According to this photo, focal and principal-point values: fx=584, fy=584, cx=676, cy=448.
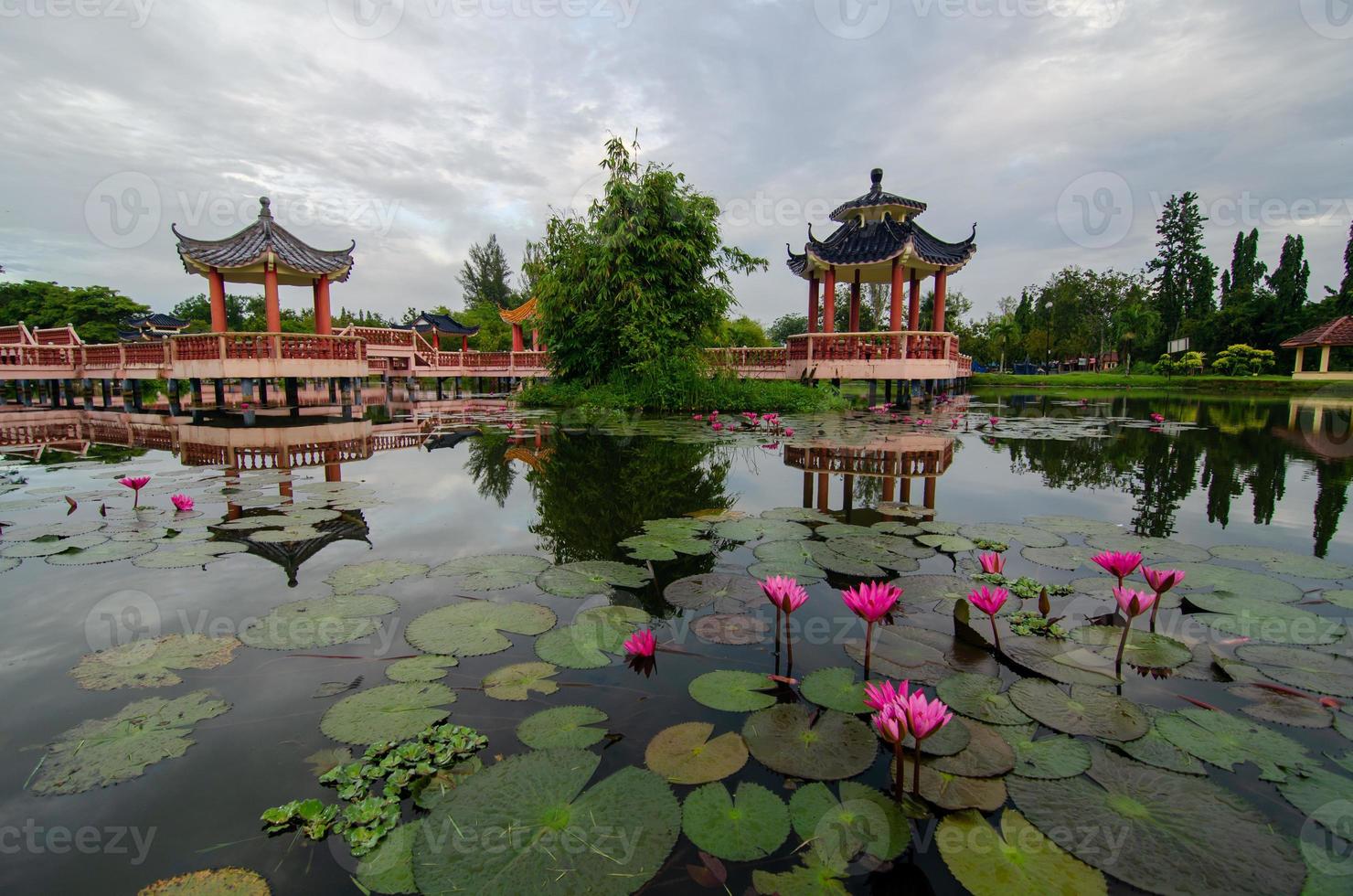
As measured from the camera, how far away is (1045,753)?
158cm

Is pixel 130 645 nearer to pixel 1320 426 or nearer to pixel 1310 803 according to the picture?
pixel 1310 803

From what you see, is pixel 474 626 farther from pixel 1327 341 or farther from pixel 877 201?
pixel 1327 341

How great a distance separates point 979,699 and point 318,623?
251 cm

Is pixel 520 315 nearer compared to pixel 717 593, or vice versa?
pixel 717 593

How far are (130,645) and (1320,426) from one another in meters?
15.9

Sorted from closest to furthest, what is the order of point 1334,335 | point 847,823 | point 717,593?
point 847,823 < point 717,593 < point 1334,335

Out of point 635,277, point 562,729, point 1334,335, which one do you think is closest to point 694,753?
point 562,729

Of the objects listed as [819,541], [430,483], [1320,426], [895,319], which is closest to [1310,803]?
[819,541]

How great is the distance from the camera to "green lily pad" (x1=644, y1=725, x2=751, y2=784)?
1518 millimetres

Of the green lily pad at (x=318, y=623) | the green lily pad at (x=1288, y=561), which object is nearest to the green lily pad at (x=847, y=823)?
the green lily pad at (x=318, y=623)

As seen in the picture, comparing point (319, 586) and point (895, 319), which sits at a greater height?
point (895, 319)

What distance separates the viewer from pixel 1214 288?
4225cm

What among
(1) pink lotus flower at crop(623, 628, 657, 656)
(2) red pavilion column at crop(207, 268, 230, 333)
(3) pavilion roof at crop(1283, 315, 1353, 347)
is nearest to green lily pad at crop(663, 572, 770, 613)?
(1) pink lotus flower at crop(623, 628, 657, 656)
